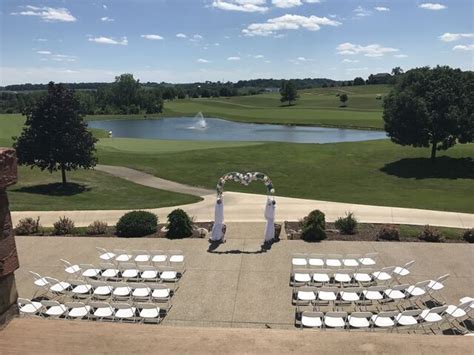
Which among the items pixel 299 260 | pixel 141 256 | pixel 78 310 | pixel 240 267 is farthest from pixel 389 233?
pixel 78 310

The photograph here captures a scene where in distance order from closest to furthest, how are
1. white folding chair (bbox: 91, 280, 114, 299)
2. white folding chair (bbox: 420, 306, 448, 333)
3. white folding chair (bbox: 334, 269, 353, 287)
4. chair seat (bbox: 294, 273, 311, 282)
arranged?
white folding chair (bbox: 420, 306, 448, 333) < white folding chair (bbox: 91, 280, 114, 299) < chair seat (bbox: 294, 273, 311, 282) < white folding chair (bbox: 334, 269, 353, 287)

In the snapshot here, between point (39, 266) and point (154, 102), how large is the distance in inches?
5916

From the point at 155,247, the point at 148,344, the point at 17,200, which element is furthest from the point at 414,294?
the point at 17,200

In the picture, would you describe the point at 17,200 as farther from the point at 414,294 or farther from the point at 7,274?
the point at 7,274

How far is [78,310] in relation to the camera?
12984mm

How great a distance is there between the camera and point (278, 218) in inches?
974

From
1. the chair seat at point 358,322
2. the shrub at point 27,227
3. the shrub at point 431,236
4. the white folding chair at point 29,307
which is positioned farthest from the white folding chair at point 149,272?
the shrub at point 431,236

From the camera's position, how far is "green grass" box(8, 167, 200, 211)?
2886 cm

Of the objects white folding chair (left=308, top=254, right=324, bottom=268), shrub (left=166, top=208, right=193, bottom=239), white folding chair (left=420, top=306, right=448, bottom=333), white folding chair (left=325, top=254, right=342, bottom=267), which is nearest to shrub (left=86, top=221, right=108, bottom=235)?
shrub (left=166, top=208, right=193, bottom=239)

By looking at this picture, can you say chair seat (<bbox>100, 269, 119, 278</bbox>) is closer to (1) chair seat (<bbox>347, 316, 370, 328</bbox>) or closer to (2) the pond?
(1) chair seat (<bbox>347, 316, 370, 328</bbox>)

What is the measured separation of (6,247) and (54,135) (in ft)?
102

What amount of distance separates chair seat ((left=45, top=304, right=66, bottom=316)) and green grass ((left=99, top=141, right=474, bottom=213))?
840 inches

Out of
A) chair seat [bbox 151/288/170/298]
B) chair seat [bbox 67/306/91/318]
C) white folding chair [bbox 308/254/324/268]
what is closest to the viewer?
chair seat [bbox 67/306/91/318]

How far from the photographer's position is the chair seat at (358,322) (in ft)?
39.0
